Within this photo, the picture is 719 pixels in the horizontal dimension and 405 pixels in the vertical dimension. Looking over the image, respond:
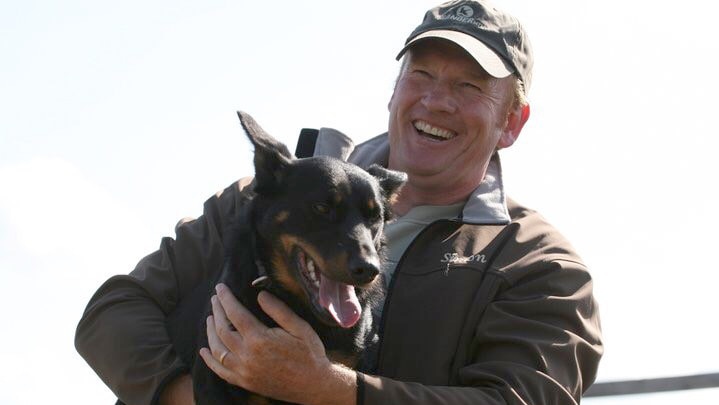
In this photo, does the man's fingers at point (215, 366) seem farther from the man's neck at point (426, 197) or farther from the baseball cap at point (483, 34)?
the baseball cap at point (483, 34)

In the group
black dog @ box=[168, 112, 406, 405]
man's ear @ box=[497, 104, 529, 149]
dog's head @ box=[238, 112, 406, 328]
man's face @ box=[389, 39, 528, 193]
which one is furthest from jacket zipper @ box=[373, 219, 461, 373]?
man's ear @ box=[497, 104, 529, 149]

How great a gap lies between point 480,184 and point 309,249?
51.2 inches

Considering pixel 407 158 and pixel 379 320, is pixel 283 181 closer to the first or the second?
pixel 379 320

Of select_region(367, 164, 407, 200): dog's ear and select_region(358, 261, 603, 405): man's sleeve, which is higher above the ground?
select_region(367, 164, 407, 200): dog's ear

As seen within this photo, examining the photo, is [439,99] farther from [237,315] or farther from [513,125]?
[237,315]

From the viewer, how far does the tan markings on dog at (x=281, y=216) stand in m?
3.71

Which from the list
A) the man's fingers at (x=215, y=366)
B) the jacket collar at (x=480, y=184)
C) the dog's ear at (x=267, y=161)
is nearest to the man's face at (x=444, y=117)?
the jacket collar at (x=480, y=184)

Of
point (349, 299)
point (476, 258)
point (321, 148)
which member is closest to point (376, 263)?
point (349, 299)

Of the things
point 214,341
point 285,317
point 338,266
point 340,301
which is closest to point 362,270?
point 338,266

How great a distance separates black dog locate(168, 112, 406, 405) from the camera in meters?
3.60

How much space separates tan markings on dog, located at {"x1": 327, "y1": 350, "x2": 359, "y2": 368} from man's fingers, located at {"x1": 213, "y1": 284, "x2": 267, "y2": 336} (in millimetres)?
294

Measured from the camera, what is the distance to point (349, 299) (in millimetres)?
3668

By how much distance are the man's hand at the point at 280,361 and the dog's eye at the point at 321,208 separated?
1.05 feet

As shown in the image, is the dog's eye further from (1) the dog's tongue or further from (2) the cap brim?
(2) the cap brim
